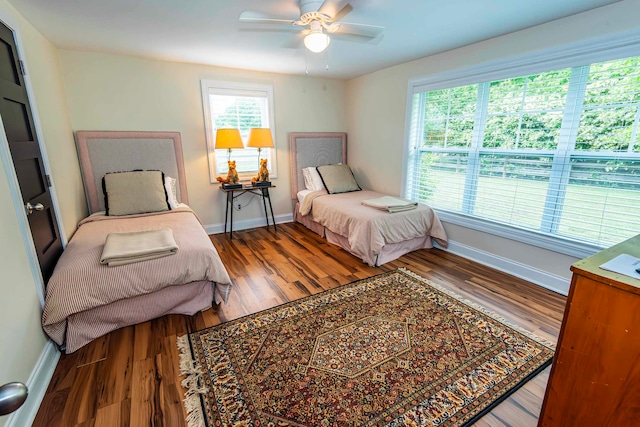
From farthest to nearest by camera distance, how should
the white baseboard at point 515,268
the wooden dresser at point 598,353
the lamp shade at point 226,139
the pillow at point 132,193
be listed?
the lamp shade at point 226,139, the pillow at point 132,193, the white baseboard at point 515,268, the wooden dresser at point 598,353

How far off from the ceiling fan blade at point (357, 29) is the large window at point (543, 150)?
57.5 inches

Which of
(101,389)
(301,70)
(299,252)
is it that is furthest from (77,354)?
(301,70)

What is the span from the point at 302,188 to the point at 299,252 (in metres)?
1.51

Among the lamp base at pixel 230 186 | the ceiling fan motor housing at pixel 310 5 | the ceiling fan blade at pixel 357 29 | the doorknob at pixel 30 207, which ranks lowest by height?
the lamp base at pixel 230 186

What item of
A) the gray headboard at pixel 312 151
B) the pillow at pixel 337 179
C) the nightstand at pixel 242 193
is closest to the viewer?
the nightstand at pixel 242 193

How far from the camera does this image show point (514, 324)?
2.12 metres

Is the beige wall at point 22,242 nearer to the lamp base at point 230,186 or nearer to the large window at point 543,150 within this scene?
the lamp base at point 230,186

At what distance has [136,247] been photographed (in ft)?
6.93

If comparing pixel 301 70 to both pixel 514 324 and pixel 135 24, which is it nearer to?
pixel 135 24

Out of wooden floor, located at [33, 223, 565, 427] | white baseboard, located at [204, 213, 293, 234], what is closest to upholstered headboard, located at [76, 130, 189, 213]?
white baseboard, located at [204, 213, 293, 234]

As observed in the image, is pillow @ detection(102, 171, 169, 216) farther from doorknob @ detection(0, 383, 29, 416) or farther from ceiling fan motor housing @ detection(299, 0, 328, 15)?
doorknob @ detection(0, 383, 29, 416)

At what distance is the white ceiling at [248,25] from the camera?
2084 millimetres

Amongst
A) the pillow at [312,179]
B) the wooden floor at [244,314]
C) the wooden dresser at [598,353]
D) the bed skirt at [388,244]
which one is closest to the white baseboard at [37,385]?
the wooden floor at [244,314]

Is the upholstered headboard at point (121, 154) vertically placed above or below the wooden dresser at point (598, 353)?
above
